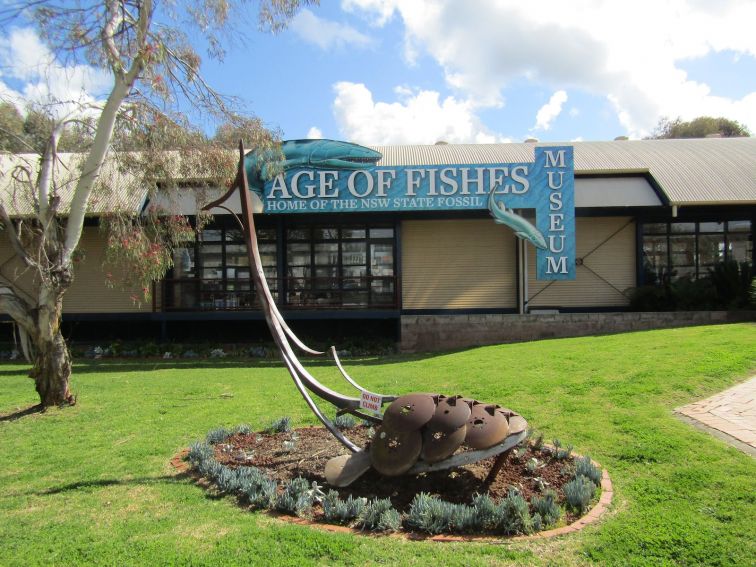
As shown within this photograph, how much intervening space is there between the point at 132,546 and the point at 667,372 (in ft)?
23.8

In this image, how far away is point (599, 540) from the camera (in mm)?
3998

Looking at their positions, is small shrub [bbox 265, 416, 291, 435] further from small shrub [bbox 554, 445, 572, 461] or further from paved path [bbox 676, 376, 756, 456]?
paved path [bbox 676, 376, 756, 456]

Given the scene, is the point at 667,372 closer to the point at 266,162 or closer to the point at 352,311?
the point at 266,162

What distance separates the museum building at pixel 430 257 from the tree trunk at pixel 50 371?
7.01 m

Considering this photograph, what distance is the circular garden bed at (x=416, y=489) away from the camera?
13.9 feet

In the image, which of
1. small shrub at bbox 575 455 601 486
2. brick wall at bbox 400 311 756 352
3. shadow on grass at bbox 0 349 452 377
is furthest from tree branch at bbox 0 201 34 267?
brick wall at bbox 400 311 756 352

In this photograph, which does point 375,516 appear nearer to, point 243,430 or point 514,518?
point 514,518

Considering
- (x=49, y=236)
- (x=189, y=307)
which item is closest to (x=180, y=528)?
(x=49, y=236)

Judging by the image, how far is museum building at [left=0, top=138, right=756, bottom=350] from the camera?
624 inches

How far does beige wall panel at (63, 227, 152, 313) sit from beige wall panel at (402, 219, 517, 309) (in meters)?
7.89

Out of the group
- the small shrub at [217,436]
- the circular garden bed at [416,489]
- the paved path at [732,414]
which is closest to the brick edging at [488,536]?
the circular garden bed at [416,489]

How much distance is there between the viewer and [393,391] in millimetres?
9305

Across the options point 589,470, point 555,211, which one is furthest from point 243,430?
point 555,211

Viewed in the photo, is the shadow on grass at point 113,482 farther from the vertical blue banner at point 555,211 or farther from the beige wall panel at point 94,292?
the vertical blue banner at point 555,211
